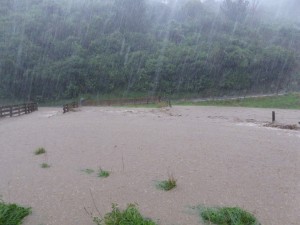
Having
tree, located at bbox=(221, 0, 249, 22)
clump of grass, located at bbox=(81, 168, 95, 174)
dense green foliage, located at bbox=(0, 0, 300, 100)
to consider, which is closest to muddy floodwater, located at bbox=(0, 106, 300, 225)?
clump of grass, located at bbox=(81, 168, 95, 174)

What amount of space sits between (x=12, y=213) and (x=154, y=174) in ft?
12.9

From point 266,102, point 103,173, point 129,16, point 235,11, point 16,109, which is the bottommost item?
point 103,173

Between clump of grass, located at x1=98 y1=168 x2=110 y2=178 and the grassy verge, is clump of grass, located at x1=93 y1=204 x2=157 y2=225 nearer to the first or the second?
clump of grass, located at x1=98 y1=168 x2=110 y2=178

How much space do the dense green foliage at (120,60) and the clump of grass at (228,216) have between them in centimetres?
4265

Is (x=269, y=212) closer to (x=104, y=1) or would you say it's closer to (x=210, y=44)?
(x=210, y=44)

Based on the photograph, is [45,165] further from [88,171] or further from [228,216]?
[228,216]

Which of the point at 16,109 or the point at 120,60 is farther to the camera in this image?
the point at 120,60

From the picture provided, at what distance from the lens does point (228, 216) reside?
632 cm

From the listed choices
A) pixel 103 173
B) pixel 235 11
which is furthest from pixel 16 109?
pixel 235 11

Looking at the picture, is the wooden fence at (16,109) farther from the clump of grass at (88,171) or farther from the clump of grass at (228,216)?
the clump of grass at (228,216)

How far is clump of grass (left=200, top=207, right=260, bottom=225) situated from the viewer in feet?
20.3

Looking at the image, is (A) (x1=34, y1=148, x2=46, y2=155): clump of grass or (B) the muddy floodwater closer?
(B) the muddy floodwater

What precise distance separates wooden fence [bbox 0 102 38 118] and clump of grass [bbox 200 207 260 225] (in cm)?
2195

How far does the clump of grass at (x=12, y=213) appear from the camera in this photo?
20.3 feet
